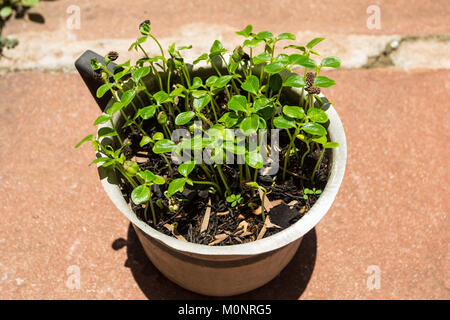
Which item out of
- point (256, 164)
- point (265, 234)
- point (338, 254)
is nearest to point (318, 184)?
point (265, 234)

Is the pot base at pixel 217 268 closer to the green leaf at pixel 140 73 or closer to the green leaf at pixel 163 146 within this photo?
the green leaf at pixel 163 146

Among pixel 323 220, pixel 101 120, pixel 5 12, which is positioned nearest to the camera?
pixel 101 120

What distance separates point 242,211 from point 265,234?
10cm

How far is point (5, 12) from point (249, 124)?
68.3 inches

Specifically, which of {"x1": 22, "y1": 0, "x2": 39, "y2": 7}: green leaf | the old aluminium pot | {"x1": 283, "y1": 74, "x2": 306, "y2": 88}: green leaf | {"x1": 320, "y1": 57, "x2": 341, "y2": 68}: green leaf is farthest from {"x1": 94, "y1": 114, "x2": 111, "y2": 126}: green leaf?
{"x1": 22, "y1": 0, "x2": 39, "y2": 7}: green leaf

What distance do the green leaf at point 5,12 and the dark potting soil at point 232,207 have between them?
1.31m

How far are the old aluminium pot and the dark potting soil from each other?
0.21 ft

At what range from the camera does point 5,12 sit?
219 centimetres

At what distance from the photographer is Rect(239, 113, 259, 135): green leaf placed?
3.35 ft

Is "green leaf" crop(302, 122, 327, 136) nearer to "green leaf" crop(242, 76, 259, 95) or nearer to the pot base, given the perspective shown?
"green leaf" crop(242, 76, 259, 95)

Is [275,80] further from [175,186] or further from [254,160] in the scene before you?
[175,186]

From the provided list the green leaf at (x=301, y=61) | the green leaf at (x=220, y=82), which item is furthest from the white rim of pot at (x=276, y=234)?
the green leaf at (x=220, y=82)

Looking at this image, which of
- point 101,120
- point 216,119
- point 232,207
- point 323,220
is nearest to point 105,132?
point 101,120

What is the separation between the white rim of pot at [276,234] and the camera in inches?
41.9
